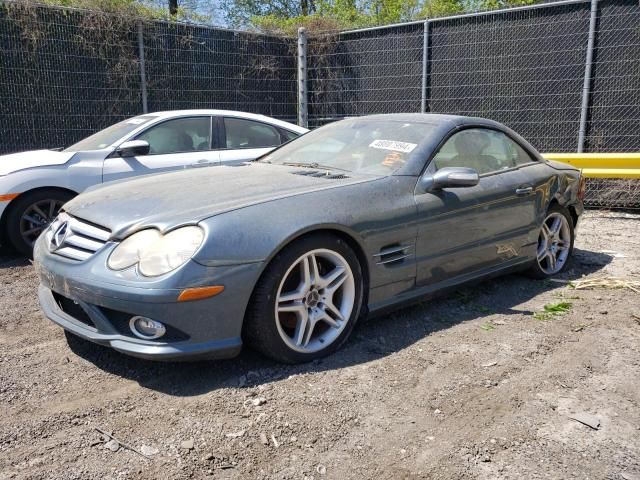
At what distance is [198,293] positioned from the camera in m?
2.82

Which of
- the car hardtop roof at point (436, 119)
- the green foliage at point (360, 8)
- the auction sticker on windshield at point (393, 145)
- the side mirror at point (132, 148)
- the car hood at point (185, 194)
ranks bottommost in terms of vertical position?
the car hood at point (185, 194)

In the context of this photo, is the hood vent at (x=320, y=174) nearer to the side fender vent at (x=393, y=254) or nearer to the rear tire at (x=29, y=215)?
the side fender vent at (x=393, y=254)

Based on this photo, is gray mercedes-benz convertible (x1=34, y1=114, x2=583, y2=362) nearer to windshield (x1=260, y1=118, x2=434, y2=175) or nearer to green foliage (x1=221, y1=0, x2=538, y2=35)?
windshield (x1=260, y1=118, x2=434, y2=175)

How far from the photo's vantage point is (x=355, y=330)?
3.79 meters

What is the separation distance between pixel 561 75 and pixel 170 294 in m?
7.44

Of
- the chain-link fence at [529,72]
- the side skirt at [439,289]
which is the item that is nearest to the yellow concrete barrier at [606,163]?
Result: the chain-link fence at [529,72]

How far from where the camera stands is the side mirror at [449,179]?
3.78 meters

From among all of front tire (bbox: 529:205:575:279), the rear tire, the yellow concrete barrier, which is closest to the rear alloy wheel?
front tire (bbox: 529:205:575:279)

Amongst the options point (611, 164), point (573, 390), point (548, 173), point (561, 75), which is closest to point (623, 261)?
point (548, 173)

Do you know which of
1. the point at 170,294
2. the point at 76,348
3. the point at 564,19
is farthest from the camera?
the point at 564,19

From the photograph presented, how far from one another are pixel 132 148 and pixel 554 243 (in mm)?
4236

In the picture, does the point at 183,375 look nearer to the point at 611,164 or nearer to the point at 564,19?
the point at 611,164

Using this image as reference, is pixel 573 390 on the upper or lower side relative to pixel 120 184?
lower

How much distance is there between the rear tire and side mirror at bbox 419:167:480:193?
12.4ft
